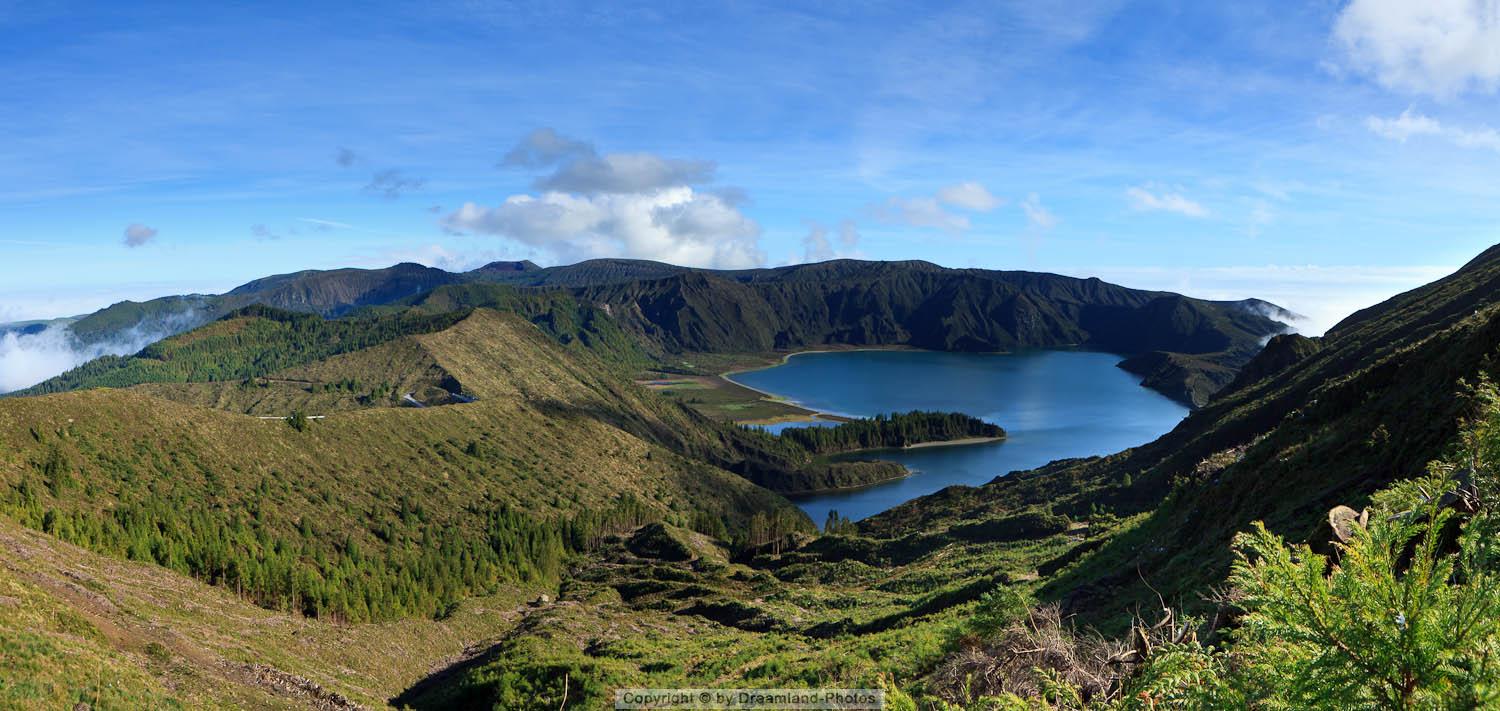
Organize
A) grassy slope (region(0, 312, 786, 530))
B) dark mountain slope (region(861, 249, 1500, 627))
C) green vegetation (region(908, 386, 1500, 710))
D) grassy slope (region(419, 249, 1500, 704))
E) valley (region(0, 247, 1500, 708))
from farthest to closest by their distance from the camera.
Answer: grassy slope (region(0, 312, 786, 530)) < valley (region(0, 247, 1500, 708)) < grassy slope (region(419, 249, 1500, 704)) < dark mountain slope (region(861, 249, 1500, 627)) < green vegetation (region(908, 386, 1500, 710))

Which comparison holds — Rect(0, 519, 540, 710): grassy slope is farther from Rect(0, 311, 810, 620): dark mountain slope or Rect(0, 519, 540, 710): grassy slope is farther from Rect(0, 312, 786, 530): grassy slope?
Rect(0, 312, 786, 530): grassy slope

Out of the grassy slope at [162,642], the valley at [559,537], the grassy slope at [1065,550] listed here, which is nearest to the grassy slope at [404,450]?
the valley at [559,537]

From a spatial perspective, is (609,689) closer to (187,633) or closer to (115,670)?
(115,670)

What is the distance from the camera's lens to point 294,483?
96.4 metres

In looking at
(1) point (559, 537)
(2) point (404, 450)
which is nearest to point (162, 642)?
(1) point (559, 537)

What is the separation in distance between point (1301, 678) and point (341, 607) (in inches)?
2983

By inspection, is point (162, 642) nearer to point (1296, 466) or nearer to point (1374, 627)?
point (1374, 627)

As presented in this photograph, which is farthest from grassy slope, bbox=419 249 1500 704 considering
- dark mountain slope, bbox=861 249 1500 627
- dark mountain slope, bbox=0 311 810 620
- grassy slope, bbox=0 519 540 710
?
dark mountain slope, bbox=0 311 810 620

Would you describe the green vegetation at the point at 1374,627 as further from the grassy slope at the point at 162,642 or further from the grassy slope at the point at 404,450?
the grassy slope at the point at 404,450

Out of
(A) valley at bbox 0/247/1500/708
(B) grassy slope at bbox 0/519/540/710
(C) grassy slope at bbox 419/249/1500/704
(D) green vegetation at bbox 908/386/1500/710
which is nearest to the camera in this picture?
(D) green vegetation at bbox 908/386/1500/710

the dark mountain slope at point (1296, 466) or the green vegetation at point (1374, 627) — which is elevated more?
the green vegetation at point (1374, 627)

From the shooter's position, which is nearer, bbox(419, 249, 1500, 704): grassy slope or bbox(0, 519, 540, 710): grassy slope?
bbox(0, 519, 540, 710): grassy slope

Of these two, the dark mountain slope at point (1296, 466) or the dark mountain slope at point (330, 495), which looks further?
the dark mountain slope at point (330, 495)

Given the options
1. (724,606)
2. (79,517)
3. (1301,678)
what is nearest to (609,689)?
(724,606)
